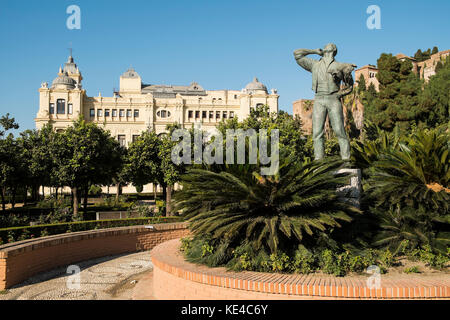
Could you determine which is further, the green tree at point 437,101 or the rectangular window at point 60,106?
the rectangular window at point 60,106

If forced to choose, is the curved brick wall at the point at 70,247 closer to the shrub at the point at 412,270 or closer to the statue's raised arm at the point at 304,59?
the statue's raised arm at the point at 304,59

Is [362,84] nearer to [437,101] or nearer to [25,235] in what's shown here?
[437,101]

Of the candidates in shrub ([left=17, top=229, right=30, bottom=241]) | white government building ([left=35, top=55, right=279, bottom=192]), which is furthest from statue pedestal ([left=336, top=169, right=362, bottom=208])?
white government building ([left=35, top=55, right=279, bottom=192])

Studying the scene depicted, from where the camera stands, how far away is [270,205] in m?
6.87

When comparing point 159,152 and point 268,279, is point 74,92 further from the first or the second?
point 268,279

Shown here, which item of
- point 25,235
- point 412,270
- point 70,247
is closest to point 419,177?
point 412,270

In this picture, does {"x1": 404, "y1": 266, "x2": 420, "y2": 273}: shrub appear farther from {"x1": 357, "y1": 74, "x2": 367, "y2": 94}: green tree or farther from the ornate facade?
{"x1": 357, "y1": 74, "x2": 367, "y2": 94}: green tree

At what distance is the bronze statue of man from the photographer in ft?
28.8

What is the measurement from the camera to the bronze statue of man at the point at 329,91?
877 cm

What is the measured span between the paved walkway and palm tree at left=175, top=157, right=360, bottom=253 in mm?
2052

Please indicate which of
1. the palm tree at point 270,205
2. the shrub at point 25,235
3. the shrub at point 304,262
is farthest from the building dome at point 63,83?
the shrub at point 304,262

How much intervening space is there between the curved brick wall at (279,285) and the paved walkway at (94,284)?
3.55ft
